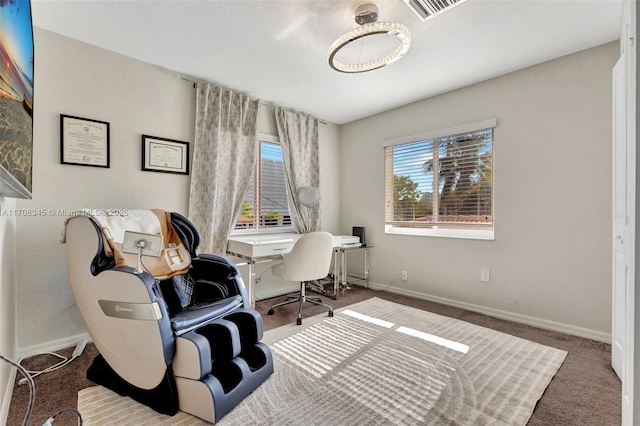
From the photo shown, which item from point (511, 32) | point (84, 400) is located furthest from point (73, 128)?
point (511, 32)

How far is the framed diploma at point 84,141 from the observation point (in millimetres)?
2211

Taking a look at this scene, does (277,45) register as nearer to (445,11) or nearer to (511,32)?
(445,11)

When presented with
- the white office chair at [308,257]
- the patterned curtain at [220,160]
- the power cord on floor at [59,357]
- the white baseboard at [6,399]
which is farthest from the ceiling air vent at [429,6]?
the power cord on floor at [59,357]

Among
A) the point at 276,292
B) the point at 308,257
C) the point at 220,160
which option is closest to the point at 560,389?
the point at 308,257

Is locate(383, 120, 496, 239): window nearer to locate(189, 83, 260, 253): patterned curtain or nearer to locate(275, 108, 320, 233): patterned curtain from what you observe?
locate(275, 108, 320, 233): patterned curtain

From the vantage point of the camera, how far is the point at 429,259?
11.1ft

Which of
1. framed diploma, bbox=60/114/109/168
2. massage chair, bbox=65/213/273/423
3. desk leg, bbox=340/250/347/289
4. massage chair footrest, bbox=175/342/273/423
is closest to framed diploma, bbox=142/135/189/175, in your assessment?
framed diploma, bbox=60/114/109/168

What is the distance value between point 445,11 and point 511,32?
667 millimetres

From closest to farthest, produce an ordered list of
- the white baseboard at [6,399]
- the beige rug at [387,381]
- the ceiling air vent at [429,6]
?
the white baseboard at [6,399], the beige rug at [387,381], the ceiling air vent at [429,6]

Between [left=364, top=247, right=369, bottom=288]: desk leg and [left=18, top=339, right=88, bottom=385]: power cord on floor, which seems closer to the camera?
[left=18, top=339, right=88, bottom=385]: power cord on floor

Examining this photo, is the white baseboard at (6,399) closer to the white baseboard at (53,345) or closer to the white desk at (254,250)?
the white baseboard at (53,345)

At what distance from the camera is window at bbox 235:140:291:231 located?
353 cm

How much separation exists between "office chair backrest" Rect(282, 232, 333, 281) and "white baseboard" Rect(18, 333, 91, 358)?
1.74m

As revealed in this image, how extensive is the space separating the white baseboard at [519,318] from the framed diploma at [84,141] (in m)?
3.49
